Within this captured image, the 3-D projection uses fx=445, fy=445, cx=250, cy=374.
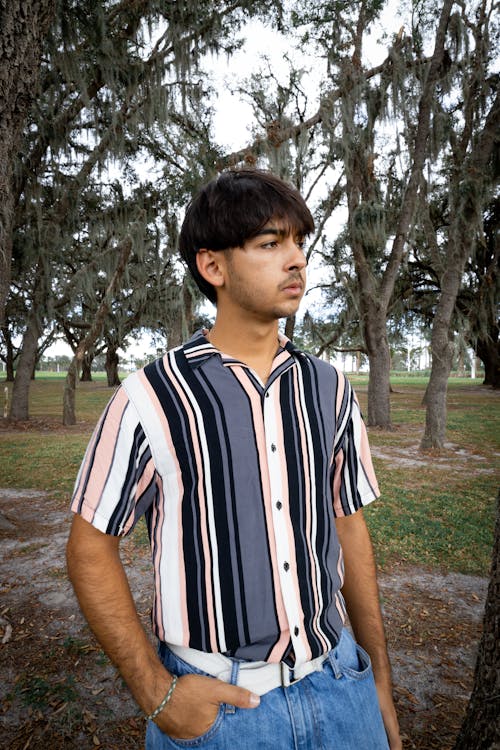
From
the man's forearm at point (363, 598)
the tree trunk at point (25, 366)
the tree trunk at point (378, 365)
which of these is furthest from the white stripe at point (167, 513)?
the tree trunk at point (25, 366)

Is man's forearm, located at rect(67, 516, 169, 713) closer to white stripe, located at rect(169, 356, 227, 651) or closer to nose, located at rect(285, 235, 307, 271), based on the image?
white stripe, located at rect(169, 356, 227, 651)

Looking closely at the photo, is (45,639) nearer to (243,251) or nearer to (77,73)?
(243,251)

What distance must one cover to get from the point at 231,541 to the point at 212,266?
736 mm

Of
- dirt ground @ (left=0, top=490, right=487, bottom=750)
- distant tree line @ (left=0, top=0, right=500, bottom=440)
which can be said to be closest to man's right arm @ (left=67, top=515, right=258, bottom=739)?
dirt ground @ (left=0, top=490, right=487, bottom=750)

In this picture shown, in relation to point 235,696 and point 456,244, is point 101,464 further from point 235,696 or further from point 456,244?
point 456,244

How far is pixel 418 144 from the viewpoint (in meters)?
9.80

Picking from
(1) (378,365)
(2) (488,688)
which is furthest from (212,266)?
(1) (378,365)

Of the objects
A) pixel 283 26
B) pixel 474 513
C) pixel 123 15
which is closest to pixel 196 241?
pixel 474 513

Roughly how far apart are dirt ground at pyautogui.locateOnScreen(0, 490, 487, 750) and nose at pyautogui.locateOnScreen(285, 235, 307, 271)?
2.34 m

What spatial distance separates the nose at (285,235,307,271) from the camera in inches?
47.0

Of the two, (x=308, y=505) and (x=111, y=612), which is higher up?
(x=308, y=505)

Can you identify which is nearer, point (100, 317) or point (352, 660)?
point (352, 660)

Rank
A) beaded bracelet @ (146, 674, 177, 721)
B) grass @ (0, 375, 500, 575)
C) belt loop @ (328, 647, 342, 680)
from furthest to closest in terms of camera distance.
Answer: grass @ (0, 375, 500, 575) → belt loop @ (328, 647, 342, 680) → beaded bracelet @ (146, 674, 177, 721)

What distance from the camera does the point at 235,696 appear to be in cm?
Result: 98
